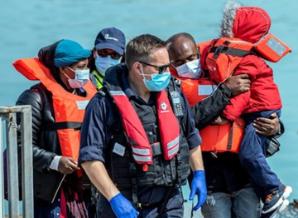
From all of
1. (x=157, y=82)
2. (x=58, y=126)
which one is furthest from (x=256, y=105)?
(x=58, y=126)

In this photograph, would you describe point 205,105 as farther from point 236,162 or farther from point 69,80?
point 69,80

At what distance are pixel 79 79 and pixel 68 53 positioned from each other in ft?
0.59

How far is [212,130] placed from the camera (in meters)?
4.99

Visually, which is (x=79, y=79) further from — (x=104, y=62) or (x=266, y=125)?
(x=266, y=125)

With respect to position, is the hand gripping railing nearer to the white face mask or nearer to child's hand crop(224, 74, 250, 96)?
the white face mask

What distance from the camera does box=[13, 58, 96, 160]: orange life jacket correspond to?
4.94m

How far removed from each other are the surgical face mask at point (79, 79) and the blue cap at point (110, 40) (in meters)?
0.51

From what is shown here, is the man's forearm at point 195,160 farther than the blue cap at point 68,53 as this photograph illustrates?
No

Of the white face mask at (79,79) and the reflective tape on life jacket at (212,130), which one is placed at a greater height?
the white face mask at (79,79)

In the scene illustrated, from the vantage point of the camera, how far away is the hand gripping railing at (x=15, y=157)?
4547 millimetres

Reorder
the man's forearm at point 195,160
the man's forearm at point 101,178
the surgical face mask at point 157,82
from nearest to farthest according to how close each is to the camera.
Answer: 1. the man's forearm at point 101,178
2. the surgical face mask at point 157,82
3. the man's forearm at point 195,160

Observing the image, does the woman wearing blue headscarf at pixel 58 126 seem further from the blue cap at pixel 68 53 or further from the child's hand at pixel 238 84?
the child's hand at pixel 238 84

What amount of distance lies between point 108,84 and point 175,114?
40 centimetres

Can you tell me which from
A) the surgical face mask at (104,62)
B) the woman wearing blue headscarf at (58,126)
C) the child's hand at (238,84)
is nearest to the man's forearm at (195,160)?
the child's hand at (238,84)
